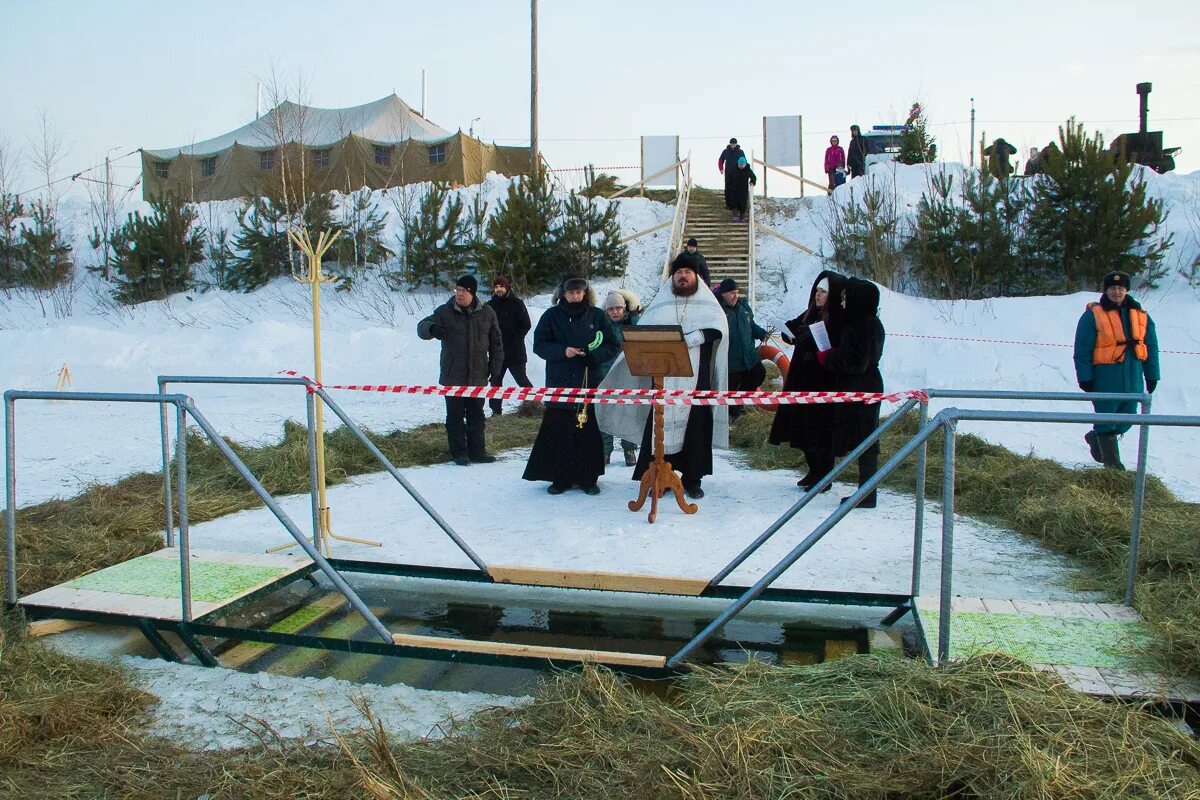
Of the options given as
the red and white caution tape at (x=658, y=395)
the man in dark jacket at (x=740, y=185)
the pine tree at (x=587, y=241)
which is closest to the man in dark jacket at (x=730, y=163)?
the man in dark jacket at (x=740, y=185)

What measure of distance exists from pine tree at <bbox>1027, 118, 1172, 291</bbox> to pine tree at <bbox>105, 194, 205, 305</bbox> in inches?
742

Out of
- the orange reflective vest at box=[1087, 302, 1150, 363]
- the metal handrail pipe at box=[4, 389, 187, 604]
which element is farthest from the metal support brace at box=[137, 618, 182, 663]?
the orange reflective vest at box=[1087, 302, 1150, 363]

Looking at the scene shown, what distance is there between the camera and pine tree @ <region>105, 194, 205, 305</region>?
2238 cm

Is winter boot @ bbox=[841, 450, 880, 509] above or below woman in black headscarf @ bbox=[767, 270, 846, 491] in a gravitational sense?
below

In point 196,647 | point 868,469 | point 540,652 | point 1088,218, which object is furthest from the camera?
point 1088,218

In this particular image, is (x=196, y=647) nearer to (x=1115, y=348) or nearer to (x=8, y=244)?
(x=1115, y=348)

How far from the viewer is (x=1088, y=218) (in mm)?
16172

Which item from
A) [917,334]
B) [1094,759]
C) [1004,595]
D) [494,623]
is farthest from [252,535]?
[917,334]

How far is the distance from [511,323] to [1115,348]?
20.6 ft

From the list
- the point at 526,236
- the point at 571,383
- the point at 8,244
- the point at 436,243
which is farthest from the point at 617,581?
the point at 8,244

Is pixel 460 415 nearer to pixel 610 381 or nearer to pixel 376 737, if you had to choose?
pixel 610 381

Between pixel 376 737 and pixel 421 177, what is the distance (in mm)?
23992

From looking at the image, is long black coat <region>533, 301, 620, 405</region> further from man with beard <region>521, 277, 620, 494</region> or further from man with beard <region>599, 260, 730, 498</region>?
man with beard <region>599, 260, 730, 498</region>

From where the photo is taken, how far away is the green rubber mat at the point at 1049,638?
136 inches
